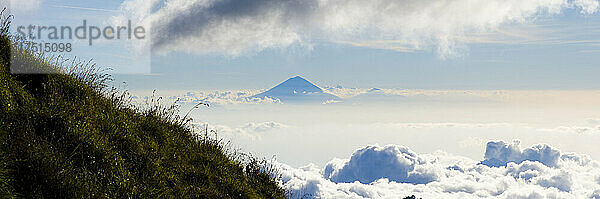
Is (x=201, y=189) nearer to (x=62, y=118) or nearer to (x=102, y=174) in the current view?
(x=102, y=174)

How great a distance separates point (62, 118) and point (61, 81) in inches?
90.9

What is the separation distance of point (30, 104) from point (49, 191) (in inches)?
109

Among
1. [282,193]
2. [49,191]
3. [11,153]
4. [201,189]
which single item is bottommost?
[282,193]

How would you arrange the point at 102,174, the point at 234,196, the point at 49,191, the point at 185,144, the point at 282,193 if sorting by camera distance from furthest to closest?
the point at 282,193, the point at 185,144, the point at 234,196, the point at 102,174, the point at 49,191

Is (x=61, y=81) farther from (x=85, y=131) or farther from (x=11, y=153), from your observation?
(x=11, y=153)

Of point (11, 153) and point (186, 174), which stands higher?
point (11, 153)

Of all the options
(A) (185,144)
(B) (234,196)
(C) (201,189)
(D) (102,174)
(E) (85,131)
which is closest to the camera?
(D) (102,174)

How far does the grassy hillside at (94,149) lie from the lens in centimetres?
636

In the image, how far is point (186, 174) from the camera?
9.28 m

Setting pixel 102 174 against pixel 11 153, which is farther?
pixel 102 174

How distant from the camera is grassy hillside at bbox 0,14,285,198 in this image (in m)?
6.36

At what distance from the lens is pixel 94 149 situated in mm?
7527

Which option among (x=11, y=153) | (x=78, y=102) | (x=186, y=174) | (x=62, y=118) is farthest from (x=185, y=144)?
(x=11, y=153)

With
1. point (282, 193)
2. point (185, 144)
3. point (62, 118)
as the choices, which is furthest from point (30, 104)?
point (282, 193)
